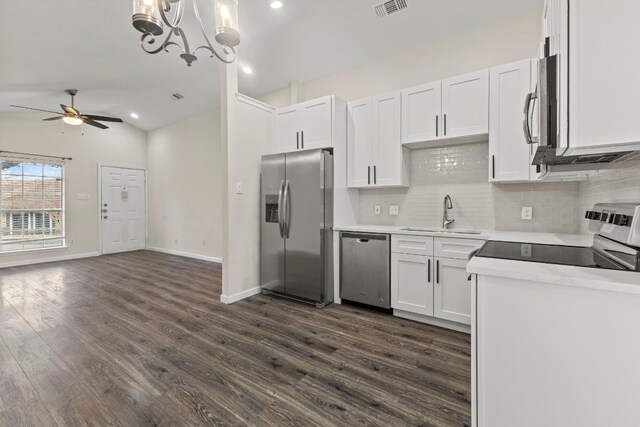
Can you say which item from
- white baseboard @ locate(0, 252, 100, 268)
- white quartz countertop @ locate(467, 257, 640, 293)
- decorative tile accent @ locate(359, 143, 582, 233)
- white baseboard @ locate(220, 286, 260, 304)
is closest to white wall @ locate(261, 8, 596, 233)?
decorative tile accent @ locate(359, 143, 582, 233)

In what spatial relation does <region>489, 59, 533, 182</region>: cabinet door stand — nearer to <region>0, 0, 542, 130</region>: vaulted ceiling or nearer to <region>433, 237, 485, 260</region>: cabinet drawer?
<region>433, 237, 485, 260</region>: cabinet drawer

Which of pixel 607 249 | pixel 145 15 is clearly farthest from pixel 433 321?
pixel 145 15

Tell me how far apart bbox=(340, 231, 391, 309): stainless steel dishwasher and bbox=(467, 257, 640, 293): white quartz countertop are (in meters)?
1.84

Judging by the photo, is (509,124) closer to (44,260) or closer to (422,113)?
(422,113)

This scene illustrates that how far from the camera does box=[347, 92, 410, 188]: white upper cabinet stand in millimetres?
3209

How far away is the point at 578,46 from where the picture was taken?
99 cm

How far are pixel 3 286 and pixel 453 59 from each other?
679 centimetres

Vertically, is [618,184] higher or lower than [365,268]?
higher

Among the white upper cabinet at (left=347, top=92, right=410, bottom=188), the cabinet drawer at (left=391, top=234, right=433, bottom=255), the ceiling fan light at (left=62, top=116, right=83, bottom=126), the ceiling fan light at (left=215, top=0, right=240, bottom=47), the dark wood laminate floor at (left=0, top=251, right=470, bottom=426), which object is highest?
the ceiling fan light at (left=62, top=116, right=83, bottom=126)

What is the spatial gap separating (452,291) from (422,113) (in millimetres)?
1785

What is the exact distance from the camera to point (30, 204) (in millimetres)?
5969

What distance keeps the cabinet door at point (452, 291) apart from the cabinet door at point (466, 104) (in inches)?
49.2

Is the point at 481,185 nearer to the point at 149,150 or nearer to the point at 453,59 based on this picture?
the point at 453,59

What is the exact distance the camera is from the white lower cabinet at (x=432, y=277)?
2.59 meters
